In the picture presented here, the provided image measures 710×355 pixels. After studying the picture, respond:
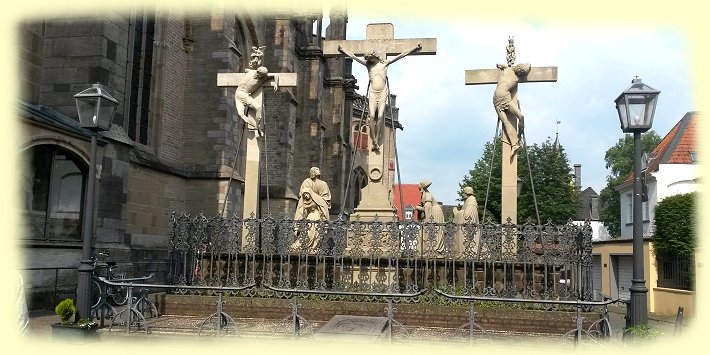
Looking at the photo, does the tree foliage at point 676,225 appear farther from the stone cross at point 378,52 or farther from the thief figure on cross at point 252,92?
the thief figure on cross at point 252,92

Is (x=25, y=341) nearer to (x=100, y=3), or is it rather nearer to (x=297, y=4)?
(x=100, y=3)

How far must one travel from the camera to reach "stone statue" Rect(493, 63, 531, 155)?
12.2 metres

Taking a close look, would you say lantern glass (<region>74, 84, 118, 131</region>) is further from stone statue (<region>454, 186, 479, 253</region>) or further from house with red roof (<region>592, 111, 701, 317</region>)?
house with red roof (<region>592, 111, 701, 317</region>)

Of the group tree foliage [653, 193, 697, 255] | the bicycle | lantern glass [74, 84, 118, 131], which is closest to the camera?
lantern glass [74, 84, 118, 131]

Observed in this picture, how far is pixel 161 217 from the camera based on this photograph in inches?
693

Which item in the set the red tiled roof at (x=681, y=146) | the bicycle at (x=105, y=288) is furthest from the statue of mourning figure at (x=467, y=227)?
the red tiled roof at (x=681, y=146)

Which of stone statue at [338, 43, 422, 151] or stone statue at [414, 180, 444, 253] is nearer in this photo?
stone statue at [338, 43, 422, 151]

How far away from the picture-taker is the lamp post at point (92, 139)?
307 inches

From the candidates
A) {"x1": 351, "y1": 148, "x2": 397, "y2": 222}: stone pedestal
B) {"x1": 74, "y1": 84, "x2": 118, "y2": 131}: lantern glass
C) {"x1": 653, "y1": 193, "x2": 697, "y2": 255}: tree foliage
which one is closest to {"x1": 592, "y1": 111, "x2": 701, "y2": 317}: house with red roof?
{"x1": 653, "y1": 193, "x2": 697, "y2": 255}: tree foliage

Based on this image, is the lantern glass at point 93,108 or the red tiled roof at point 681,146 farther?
the red tiled roof at point 681,146

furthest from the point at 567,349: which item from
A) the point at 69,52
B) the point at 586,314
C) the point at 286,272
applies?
A: the point at 69,52

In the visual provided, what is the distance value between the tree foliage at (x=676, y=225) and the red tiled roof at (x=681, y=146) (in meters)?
6.09

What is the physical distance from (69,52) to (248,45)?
10.4m

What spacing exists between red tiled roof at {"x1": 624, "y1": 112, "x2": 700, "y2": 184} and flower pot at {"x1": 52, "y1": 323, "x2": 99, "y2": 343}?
26.8 m
